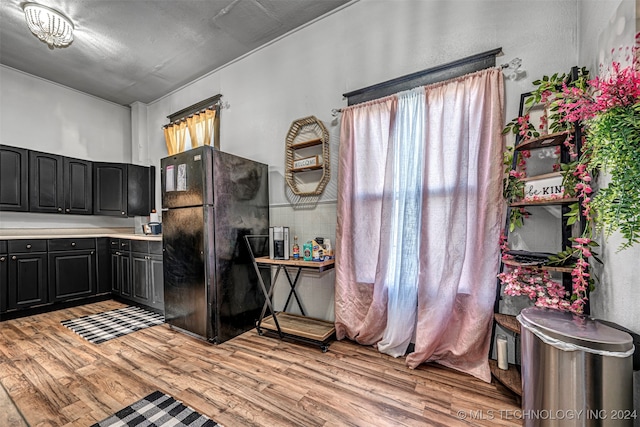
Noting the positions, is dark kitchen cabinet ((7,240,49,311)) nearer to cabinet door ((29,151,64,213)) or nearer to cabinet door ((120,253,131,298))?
cabinet door ((29,151,64,213))

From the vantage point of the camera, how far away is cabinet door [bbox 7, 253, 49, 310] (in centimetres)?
308

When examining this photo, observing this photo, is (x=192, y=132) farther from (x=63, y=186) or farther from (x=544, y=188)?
(x=544, y=188)

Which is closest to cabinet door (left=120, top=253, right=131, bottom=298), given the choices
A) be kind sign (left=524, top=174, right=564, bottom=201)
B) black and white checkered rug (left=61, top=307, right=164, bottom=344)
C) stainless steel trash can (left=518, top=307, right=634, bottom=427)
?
black and white checkered rug (left=61, top=307, right=164, bottom=344)

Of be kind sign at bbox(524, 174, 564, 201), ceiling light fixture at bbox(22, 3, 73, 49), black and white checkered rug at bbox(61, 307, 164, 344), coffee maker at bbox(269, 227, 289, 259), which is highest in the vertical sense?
ceiling light fixture at bbox(22, 3, 73, 49)

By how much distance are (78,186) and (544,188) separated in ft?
18.0

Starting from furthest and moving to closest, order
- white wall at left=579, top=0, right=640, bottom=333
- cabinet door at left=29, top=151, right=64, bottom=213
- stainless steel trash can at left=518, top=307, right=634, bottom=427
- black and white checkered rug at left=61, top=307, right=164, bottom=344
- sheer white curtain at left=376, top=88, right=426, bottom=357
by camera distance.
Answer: cabinet door at left=29, top=151, right=64, bottom=213, black and white checkered rug at left=61, top=307, right=164, bottom=344, sheer white curtain at left=376, top=88, right=426, bottom=357, white wall at left=579, top=0, right=640, bottom=333, stainless steel trash can at left=518, top=307, right=634, bottom=427

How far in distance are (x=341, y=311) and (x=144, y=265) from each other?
266cm

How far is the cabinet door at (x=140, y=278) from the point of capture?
3344 millimetres

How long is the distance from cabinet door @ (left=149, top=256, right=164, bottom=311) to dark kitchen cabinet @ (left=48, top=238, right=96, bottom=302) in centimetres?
120

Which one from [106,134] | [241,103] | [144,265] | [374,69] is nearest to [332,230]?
[374,69]

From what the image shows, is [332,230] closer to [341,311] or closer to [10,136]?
[341,311]

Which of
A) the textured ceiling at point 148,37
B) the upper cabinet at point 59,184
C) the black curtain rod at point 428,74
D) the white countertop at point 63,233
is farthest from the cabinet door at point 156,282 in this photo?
the black curtain rod at point 428,74

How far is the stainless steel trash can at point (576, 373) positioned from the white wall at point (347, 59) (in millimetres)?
1467

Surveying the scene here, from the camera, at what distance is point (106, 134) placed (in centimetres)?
445
